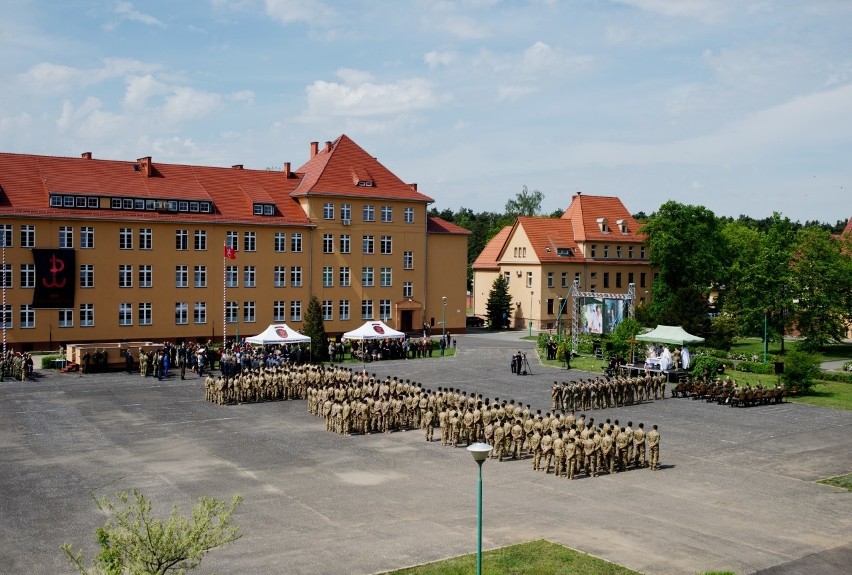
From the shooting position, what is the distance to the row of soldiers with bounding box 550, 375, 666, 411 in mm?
32656

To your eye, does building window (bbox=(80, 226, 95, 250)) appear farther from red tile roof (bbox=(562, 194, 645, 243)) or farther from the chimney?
Result: red tile roof (bbox=(562, 194, 645, 243))

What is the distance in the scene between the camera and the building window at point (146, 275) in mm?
51625

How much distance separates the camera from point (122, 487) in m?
20.5

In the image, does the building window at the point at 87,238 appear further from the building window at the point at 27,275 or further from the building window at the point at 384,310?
the building window at the point at 384,310

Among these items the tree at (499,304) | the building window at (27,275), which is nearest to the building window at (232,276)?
the building window at (27,275)

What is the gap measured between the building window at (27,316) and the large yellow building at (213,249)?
0.10 metres

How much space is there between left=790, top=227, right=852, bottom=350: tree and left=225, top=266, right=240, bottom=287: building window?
35337 mm

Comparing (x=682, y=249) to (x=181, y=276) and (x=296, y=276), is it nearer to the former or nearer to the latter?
(x=296, y=276)

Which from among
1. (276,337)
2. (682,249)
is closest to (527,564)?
(276,337)

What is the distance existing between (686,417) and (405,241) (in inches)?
1302

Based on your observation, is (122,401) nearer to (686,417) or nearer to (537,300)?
(686,417)

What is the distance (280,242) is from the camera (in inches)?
2219

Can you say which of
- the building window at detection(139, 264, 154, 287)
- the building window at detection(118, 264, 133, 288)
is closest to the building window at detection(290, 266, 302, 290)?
the building window at detection(139, 264, 154, 287)

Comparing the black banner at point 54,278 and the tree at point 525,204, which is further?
the tree at point 525,204
